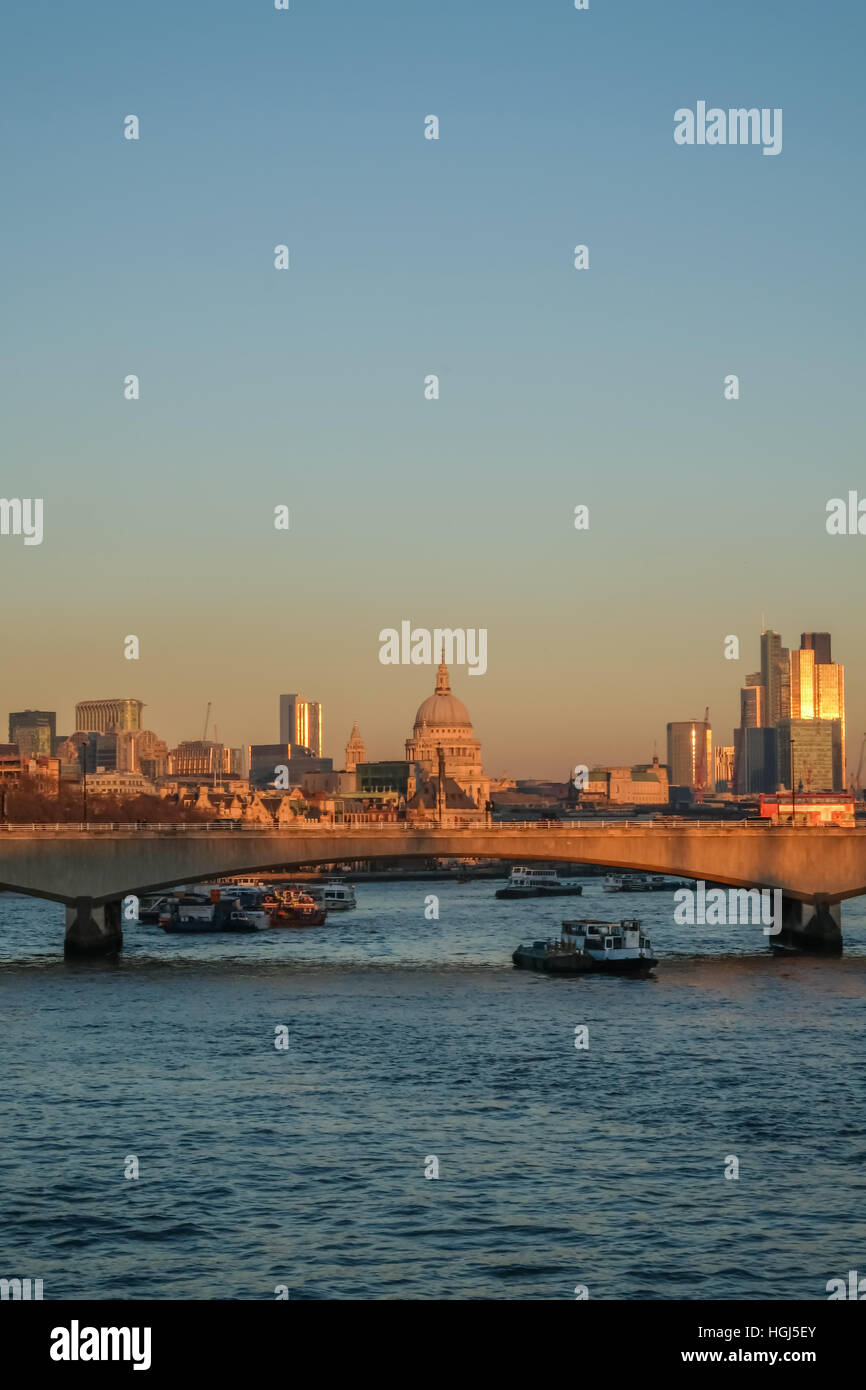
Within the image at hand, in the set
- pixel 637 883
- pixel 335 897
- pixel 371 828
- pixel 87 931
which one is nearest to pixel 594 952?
pixel 371 828

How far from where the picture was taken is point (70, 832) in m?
91.6

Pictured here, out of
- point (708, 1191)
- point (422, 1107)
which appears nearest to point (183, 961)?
point (422, 1107)

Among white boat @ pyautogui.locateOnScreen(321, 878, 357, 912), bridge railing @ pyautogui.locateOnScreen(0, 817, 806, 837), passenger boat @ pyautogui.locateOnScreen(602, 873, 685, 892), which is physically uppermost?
bridge railing @ pyautogui.locateOnScreen(0, 817, 806, 837)

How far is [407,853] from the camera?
92875 mm

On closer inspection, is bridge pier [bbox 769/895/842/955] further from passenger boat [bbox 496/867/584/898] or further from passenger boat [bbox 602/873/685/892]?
passenger boat [bbox 602/873/685/892]

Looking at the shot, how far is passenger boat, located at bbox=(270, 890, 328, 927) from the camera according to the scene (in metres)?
123

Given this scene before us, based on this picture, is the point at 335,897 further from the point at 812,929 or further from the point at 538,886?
the point at 812,929

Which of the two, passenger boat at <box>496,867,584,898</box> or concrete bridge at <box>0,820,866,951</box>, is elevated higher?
concrete bridge at <box>0,820,866,951</box>

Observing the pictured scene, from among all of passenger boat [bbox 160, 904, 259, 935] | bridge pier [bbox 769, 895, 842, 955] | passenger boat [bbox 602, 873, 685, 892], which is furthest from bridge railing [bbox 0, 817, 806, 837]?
passenger boat [bbox 602, 873, 685, 892]

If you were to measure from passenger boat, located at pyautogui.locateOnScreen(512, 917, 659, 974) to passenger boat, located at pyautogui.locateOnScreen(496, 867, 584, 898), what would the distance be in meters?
69.5

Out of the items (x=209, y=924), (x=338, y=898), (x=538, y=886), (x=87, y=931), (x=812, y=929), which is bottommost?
(x=538, y=886)

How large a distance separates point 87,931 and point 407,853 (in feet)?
57.3

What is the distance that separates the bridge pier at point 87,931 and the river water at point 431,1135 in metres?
9.09

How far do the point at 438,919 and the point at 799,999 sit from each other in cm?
5570
